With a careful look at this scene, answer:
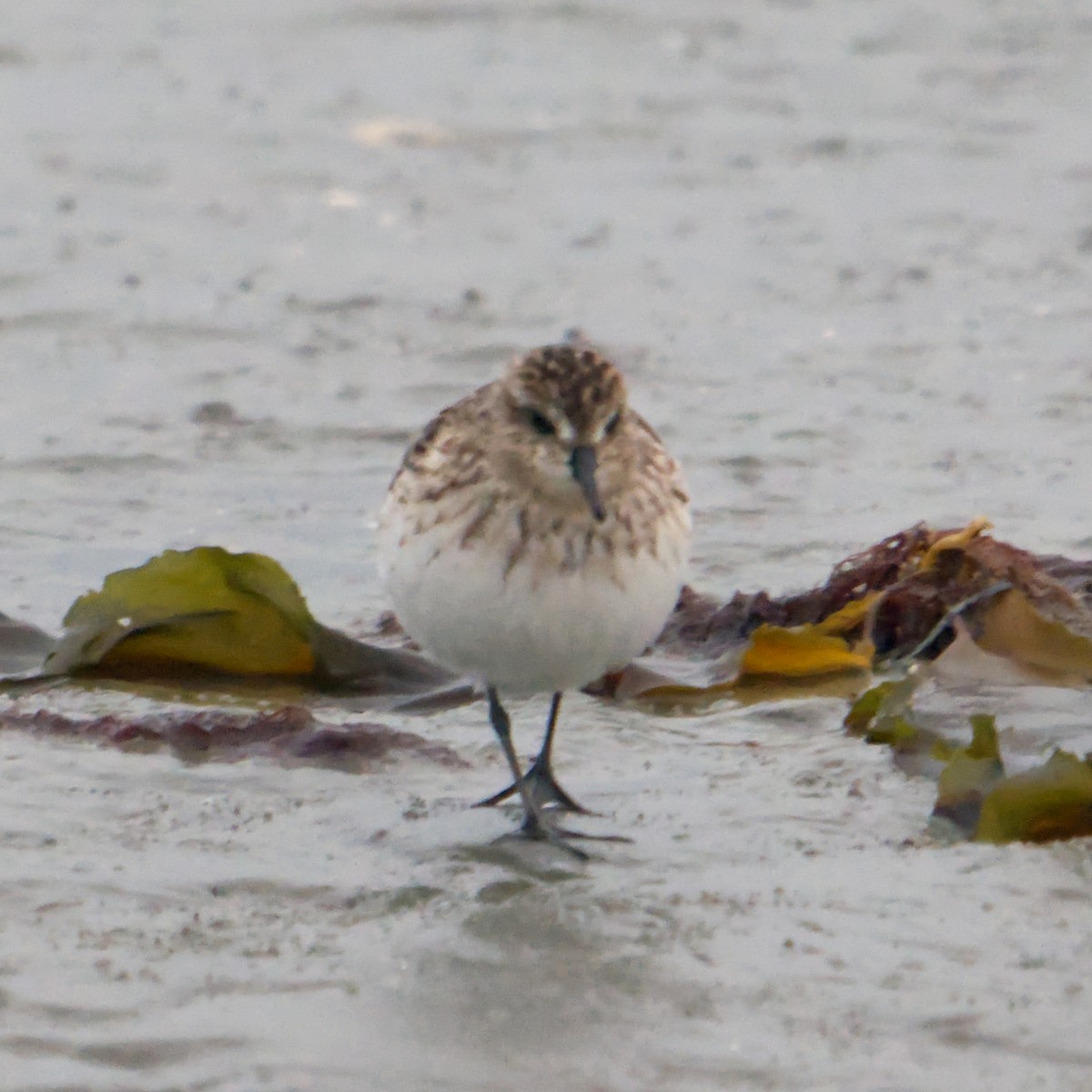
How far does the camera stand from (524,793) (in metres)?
5.71

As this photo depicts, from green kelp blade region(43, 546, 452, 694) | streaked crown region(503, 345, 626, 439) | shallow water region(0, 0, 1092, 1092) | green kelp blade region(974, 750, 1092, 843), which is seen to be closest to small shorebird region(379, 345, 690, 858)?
streaked crown region(503, 345, 626, 439)

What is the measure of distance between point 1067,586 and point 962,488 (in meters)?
1.47

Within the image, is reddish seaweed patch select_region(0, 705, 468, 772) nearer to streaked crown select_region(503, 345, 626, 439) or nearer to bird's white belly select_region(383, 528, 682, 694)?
bird's white belly select_region(383, 528, 682, 694)

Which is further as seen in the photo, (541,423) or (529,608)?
(541,423)

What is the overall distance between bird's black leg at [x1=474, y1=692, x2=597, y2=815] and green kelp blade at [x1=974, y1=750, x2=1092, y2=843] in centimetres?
103

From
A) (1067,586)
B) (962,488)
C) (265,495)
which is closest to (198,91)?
(265,495)

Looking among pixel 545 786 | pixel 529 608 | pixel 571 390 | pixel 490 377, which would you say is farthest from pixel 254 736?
pixel 490 377

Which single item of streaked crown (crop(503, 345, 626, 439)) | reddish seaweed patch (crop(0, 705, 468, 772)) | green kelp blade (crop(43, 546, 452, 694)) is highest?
streaked crown (crop(503, 345, 626, 439))

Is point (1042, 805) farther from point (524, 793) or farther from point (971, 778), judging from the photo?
point (524, 793)

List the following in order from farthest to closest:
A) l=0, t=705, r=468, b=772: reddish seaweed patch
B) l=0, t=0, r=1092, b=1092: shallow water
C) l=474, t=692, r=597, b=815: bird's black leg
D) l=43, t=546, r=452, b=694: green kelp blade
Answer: l=43, t=546, r=452, b=694: green kelp blade, l=0, t=705, r=468, b=772: reddish seaweed patch, l=474, t=692, r=597, b=815: bird's black leg, l=0, t=0, r=1092, b=1092: shallow water

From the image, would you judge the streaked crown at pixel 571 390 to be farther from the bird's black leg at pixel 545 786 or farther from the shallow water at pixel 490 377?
the shallow water at pixel 490 377

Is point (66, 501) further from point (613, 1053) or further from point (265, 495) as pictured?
point (613, 1053)

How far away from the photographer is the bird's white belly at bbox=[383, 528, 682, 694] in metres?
5.41

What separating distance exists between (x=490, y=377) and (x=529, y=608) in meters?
4.55
